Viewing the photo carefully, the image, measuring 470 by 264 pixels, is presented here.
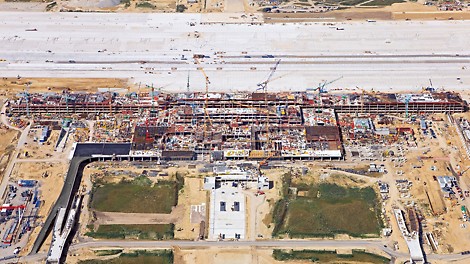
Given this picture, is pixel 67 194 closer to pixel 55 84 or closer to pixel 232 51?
pixel 55 84

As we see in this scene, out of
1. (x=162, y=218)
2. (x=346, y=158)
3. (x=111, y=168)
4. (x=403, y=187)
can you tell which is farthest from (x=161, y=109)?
(x=403, y=187)

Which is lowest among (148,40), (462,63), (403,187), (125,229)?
(125,229)

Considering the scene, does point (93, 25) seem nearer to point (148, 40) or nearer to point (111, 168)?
point (148, 40)

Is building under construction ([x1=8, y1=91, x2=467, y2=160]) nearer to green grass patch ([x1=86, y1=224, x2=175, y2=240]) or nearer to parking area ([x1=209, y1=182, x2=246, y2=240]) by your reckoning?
parking area ([x1=209, y1=182, x2=246, y2=240])

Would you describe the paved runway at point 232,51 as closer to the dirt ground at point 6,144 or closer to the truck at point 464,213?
the dirt ground at point 6,144

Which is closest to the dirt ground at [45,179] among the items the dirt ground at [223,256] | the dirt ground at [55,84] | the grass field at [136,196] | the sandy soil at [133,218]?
the grass field at [136,196]

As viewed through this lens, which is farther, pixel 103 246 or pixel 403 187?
pixel 403 187
